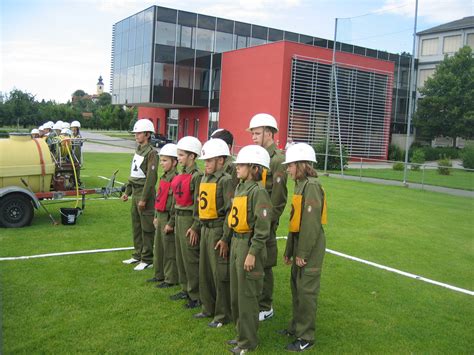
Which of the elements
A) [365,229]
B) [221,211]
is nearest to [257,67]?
[365,229]

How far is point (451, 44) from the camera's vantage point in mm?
42656

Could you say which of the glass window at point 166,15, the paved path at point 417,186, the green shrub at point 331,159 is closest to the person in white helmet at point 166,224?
the paved path at point 417,186

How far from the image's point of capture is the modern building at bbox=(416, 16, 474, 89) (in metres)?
37.2

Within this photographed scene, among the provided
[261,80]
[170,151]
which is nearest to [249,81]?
[261,80]

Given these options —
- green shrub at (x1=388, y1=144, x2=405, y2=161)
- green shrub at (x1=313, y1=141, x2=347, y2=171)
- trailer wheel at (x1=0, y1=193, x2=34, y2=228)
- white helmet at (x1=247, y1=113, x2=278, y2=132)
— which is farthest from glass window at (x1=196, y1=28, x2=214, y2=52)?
white helmet at (x1=247, y1=113, x2=278, y2=132)

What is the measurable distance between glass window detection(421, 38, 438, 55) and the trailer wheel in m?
40.9

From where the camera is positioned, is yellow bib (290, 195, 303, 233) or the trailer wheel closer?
yellow bib (290, 195, 303, 233)

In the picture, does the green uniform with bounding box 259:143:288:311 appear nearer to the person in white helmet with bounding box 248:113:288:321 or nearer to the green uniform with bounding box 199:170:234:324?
the person in white helmet with bounding box 248:113:288:321

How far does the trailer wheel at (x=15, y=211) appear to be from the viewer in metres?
10.2

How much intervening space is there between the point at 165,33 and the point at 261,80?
43.7 feet

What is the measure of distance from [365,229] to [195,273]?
6.79 meters

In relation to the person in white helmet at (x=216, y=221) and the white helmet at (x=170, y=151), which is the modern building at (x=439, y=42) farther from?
the person in white helmet at (x=216, y=221)

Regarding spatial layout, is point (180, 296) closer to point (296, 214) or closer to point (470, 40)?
point (296, 214)

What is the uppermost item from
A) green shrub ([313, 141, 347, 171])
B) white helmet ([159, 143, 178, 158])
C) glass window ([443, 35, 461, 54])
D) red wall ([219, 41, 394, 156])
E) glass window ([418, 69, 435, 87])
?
glass window ([443, 35, 461, 54])
